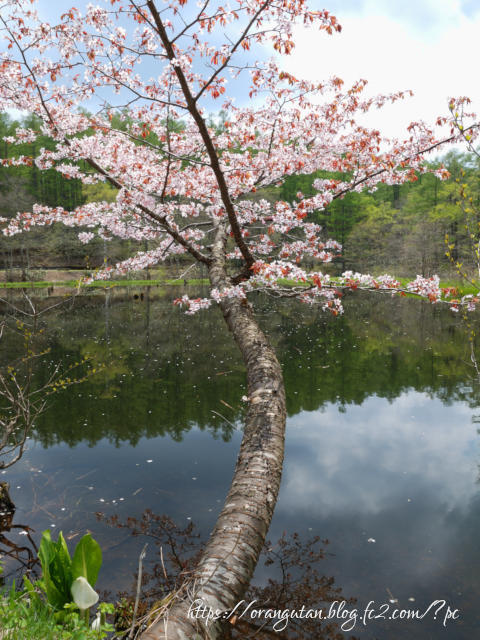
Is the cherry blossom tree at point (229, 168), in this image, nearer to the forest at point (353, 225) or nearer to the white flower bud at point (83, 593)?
the white flower bud at point (83, 593)

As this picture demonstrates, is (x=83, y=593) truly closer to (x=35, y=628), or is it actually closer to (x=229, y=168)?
(x=35, y=628)

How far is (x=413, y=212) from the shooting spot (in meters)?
50.0

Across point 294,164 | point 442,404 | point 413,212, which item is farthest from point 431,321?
point 413,212

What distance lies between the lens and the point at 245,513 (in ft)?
10.4

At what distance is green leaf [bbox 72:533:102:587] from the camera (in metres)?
2.54

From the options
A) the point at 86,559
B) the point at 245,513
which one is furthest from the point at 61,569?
the point at 245,513

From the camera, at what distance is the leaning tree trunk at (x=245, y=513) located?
2307 mm

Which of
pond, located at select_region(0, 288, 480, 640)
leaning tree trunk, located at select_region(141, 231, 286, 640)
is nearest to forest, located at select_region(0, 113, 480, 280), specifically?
pond, located at select_region(0, 288, 480, 640)

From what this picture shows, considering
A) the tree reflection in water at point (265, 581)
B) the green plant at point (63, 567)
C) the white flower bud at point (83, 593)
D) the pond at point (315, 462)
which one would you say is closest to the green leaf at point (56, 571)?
the green plant at point (63, 567)

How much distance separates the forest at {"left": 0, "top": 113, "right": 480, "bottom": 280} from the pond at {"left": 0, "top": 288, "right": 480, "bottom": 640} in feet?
58.9

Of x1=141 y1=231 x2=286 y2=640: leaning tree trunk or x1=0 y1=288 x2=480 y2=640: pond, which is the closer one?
x1=141 y1=231 x2=286 y2=640: leaning tree trunk

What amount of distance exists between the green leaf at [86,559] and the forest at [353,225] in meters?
27.3

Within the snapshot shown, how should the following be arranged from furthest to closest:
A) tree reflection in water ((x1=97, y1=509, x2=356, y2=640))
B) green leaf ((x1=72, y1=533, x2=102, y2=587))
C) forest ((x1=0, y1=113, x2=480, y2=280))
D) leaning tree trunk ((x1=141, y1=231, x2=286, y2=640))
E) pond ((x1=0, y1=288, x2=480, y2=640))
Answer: forest ((x1=0, y1=113, x2=480, y2=280)) < pond ((x1=0, y1=288, x2=480, y2=640)) < tree reflection in water ((x1=97, y1=509, x2=356, y2=640)) < green leaf ((x1=72, y1=533, x2=102, y2=587)) < leaning tree trunk ((x1=141, y1=231, x2=286, y2=640))

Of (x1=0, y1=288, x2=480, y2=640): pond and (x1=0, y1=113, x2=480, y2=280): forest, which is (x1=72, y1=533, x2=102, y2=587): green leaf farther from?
(x1=0, y1=113, x2=480, y2=280): forest
